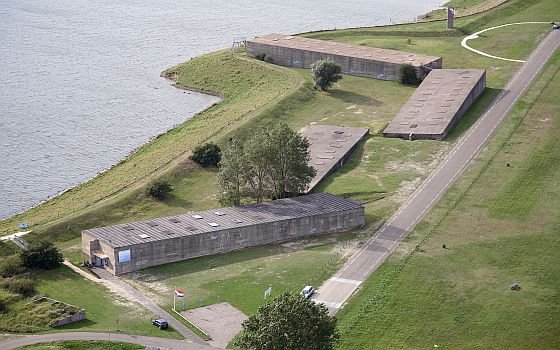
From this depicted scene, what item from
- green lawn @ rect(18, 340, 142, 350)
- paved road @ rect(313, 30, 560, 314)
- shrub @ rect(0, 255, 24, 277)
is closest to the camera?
green lawn @ rect(18, 340, 142, 350)

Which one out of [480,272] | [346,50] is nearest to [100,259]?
[480,272]

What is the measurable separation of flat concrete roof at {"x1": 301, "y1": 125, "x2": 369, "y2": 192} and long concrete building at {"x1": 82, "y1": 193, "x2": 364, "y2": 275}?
1014 centimetres

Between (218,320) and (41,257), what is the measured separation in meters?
19.0

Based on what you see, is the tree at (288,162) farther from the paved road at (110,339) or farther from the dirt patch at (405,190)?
the paved road at (110,339)

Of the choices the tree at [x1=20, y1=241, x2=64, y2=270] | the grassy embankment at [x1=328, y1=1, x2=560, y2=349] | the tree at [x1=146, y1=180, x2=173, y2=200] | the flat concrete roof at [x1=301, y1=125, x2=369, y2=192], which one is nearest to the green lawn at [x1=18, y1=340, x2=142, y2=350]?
the tree at [x1=20, y1=241, x2=64, y2=270]

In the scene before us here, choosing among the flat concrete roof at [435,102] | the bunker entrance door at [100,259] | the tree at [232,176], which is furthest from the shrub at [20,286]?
the flat concrete roof at [435,102]

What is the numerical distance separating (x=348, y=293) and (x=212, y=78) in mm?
85744

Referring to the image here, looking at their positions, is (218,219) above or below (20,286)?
below

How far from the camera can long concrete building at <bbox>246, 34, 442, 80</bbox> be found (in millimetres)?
165625

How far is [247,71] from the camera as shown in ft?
568

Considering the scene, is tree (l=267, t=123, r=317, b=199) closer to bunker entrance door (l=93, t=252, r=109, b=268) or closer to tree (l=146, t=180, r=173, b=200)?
tree (l=146, t=180, r=173, b=200)

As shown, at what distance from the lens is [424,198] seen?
117 metres

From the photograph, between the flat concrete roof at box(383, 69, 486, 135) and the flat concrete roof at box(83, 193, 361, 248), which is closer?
the flat concrete roof at box(83, 193, 361, 248)

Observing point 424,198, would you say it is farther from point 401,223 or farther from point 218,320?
point 218,320
